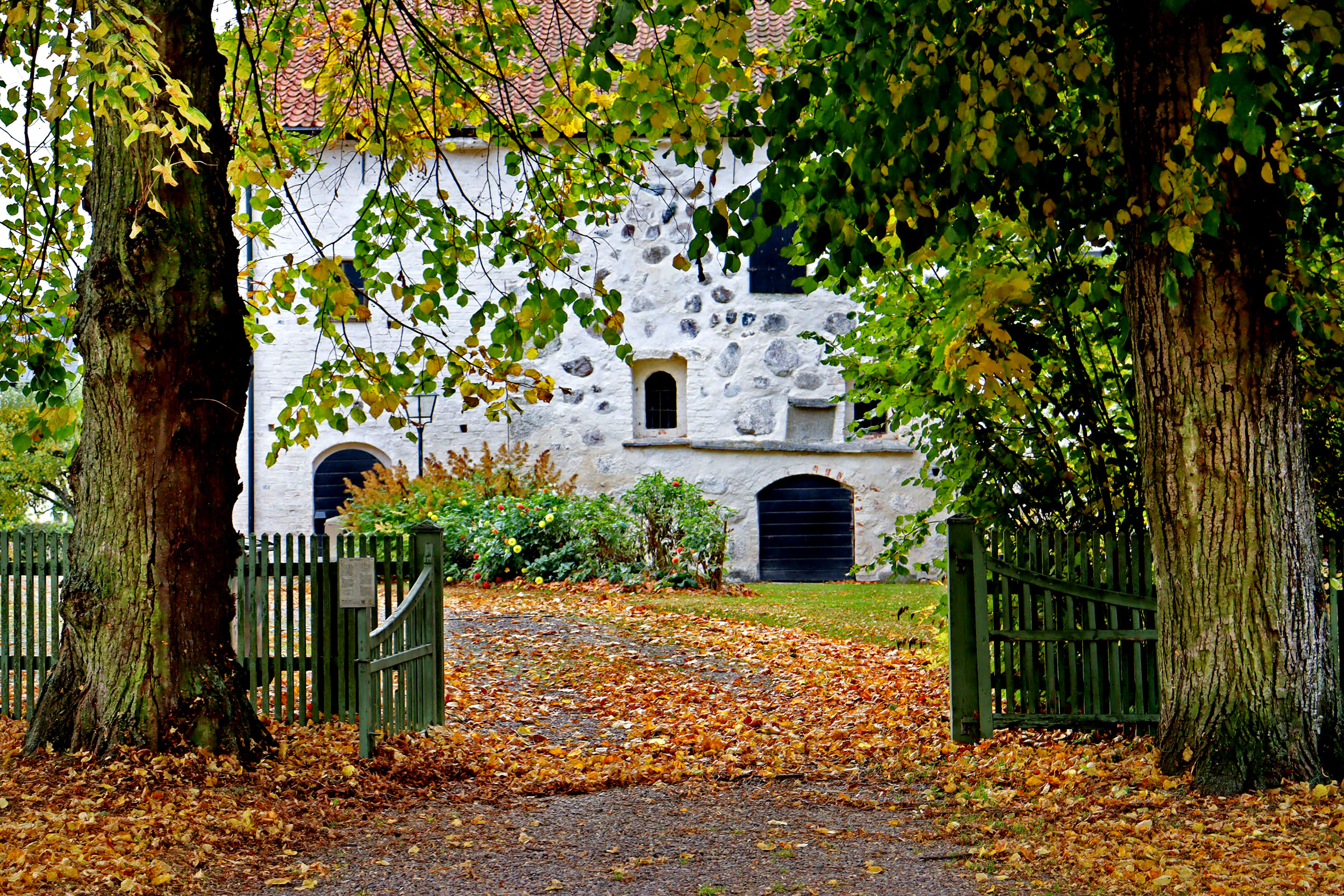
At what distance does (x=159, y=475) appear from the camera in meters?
5.48

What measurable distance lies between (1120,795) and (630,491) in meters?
10.5

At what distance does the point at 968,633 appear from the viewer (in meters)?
6.42

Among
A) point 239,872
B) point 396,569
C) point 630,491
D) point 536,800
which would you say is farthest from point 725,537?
point 239,872

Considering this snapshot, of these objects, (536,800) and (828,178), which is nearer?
(828,178)

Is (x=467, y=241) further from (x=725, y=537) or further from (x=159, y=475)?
(x=725, y=537)

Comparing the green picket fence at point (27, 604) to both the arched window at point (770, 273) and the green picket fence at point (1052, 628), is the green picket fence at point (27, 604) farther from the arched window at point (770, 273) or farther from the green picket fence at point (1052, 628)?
the arched window at point (770, 273)

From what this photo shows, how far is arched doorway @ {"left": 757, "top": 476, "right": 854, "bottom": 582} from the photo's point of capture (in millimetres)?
17172

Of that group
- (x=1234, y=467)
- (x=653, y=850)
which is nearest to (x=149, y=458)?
(x=653, y=850)

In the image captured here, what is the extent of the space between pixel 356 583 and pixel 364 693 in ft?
2.31

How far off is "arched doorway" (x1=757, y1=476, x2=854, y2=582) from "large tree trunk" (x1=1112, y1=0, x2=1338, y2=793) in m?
12.1

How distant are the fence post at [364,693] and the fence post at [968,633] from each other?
3126 mm

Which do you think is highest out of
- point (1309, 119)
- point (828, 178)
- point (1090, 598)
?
point (1309, 119)

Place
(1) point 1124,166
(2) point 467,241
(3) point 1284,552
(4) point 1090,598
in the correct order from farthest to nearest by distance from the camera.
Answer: (2) point 467,241
(4) point 1090,598
(1) point 1124,166
(3) point 1284,552

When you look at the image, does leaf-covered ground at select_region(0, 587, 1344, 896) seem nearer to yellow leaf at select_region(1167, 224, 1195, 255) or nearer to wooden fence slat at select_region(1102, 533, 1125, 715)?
wooden fence slat at select_region(1102, 533, 1125, 715)
